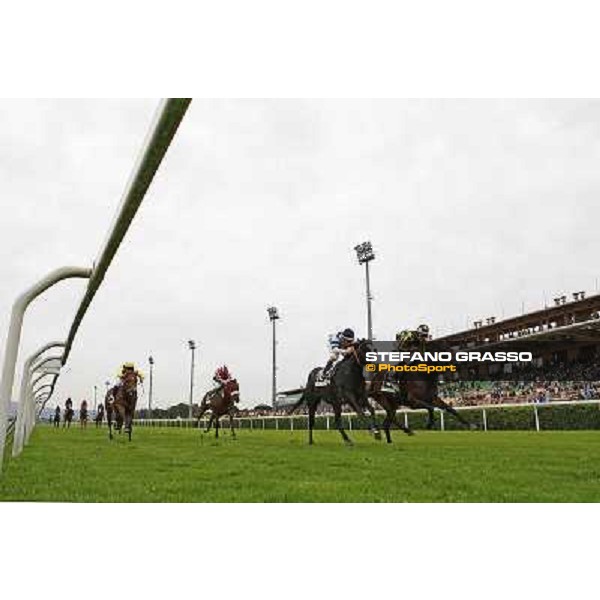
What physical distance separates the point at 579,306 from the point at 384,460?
418 centimetres

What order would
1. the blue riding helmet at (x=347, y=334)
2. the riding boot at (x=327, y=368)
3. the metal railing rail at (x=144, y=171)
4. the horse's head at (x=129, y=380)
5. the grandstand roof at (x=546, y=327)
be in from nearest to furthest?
the metal railing rail at (x=144, y=171) < the grandstand roof at (x=546, y=327) < the blue riding helmet at (x=347, y=334) < the riding boot at (x=327, y=368) < the horse's head at (x=129, y=380)

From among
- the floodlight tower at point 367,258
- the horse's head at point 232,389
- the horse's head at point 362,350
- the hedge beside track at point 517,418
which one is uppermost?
the floodlight tower at point 367,258

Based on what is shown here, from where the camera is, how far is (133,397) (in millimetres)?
11836

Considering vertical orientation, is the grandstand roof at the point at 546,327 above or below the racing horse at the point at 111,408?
above

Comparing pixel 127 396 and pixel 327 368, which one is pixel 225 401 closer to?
pixel 127 396

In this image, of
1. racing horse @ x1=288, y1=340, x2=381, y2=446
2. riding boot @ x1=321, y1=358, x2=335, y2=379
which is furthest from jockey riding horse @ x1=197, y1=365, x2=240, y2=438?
racing horse @ x1=288, y1=340, x2=381, y2=446

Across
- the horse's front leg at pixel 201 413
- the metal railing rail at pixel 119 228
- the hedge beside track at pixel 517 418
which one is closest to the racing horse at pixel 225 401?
the horse's front leg at pixel 201 413

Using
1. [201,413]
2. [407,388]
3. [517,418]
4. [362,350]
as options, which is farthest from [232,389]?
[517,418]

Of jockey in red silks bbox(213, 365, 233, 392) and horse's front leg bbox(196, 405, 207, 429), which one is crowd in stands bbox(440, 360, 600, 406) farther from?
horse's front leg bbox(196, 405, 207, 429)

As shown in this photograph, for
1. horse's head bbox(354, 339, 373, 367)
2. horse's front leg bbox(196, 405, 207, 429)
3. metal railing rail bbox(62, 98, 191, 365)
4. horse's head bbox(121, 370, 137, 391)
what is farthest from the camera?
horse's front leg bbox(196, 405, 207, 429)

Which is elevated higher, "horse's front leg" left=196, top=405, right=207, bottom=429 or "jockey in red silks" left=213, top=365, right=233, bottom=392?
"jockey in red silks" left=213, top=365, right=233, bottom=392

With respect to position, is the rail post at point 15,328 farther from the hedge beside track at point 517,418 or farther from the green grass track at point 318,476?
the hedge beside track at point 517,418

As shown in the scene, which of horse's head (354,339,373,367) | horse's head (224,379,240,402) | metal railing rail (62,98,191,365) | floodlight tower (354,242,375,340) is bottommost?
horse's head (224,379,240,402)

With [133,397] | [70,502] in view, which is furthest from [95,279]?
[133,397]
